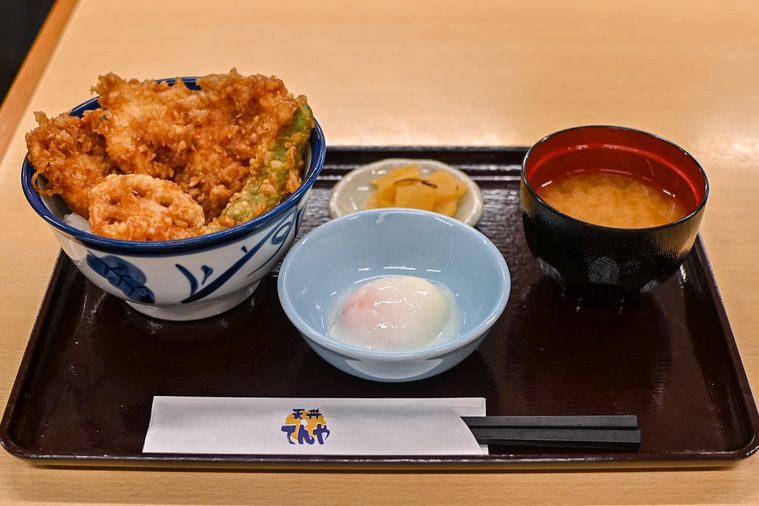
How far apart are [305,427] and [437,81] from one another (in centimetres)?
146

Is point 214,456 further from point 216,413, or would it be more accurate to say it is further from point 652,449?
point 652,449

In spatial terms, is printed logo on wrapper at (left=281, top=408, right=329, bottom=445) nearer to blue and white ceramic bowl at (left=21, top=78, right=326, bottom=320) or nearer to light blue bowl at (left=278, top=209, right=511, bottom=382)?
light blue bowl at (left=278, top=209, right=511, bottom=382)

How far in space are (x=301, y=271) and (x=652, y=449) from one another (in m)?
0.72

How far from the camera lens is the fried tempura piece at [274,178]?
139 centimetres

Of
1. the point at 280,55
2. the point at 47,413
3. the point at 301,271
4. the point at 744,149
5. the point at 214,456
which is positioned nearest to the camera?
the point at 214,456

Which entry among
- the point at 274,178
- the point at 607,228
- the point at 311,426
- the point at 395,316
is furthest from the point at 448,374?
the point at 274,178

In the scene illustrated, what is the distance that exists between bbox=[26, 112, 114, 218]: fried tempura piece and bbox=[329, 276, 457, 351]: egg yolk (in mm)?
536

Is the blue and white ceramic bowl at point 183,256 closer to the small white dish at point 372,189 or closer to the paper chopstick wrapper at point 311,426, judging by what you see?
the paper chopstick wrapper at point 311,426

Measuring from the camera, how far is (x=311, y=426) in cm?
126

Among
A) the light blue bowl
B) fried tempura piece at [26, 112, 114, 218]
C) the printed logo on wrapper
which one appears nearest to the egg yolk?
the light blue bowl

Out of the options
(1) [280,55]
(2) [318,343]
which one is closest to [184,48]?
(1) [280,55]

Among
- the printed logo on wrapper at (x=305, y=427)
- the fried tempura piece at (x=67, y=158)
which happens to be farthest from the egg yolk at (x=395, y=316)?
the fried tempura piece at (x=67, y=158)

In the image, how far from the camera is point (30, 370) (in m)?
1.39

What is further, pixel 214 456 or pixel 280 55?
pixel 280 55
